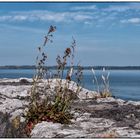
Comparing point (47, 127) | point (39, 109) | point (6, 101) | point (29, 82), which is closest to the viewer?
point (47, 127)

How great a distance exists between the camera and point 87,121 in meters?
9.34

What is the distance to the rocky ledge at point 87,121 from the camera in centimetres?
838

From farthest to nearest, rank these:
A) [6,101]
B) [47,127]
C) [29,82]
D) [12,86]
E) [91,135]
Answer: [29,82] → [12,86] → [6,101] → [47,127] → [91,135]

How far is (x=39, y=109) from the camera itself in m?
9.53

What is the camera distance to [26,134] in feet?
29.2

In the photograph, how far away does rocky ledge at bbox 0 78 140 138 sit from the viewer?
330 inches

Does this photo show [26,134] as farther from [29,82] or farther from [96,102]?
[29,82]

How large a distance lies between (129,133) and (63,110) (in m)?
1.69

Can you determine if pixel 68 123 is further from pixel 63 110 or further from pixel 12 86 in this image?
pixel 12 86

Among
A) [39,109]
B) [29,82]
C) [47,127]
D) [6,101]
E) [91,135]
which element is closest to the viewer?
[91,135]

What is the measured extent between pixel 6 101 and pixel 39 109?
Answer: 1.70 metres

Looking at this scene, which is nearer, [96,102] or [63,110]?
[63,110]

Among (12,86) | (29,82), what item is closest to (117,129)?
(12,86)

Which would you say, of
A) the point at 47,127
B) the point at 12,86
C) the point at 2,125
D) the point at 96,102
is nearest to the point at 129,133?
the point at 47,127
